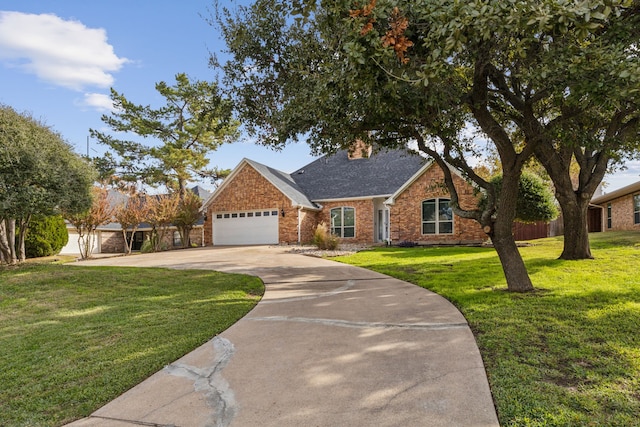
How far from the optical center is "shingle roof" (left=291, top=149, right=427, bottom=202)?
872 inches

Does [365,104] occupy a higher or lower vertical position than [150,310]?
higher

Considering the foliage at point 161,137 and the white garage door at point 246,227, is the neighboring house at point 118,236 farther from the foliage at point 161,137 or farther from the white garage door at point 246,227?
the white garage door at point 246,227

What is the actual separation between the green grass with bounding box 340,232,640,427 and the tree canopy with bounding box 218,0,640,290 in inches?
40.9

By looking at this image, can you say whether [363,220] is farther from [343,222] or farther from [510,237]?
[510,237]

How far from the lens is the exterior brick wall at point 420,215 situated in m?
18.5

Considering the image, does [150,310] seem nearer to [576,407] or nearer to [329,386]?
[329,386]

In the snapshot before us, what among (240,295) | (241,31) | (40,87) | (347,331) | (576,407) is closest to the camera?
(576,407)

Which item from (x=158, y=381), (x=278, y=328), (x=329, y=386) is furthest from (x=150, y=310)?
(x=329, y=386)

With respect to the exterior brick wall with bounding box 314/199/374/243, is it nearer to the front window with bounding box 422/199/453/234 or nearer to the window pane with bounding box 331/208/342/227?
the window pane with bounding box 331/208/342/227

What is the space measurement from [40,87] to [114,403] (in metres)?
16.7

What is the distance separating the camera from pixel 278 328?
497 centimetres

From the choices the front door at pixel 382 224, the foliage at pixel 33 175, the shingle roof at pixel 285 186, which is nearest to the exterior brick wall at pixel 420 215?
the front door at pixel 382 224

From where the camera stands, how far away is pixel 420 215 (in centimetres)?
1975

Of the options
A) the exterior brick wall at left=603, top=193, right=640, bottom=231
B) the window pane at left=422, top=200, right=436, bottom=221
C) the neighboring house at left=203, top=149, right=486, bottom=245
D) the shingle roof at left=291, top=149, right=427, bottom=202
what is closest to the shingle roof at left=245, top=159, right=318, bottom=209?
the neighboring house at left=203, top=149, right=486, bottom=245
